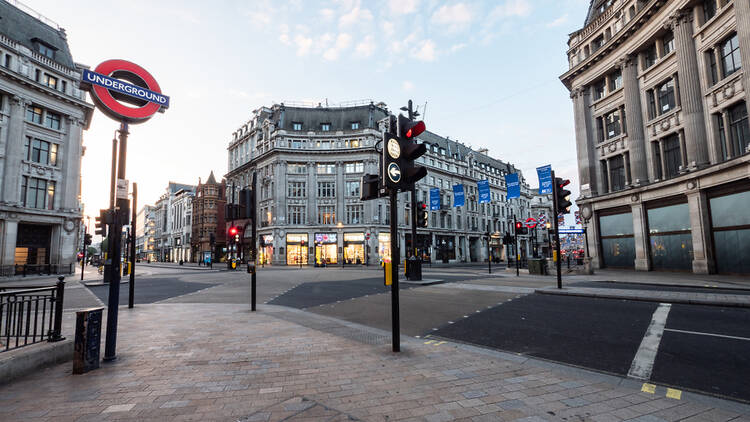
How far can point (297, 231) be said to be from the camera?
173 ft

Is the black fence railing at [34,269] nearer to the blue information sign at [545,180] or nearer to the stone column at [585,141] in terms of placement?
the blue information sign at [545,180]

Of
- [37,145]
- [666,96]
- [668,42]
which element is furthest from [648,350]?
[37,145]

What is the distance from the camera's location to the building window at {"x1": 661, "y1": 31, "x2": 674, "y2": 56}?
2236 cm

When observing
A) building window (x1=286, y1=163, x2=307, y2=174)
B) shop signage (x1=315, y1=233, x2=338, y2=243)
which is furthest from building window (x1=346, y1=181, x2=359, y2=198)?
building window (x1=286, y1=163, x2=307, y2=174)

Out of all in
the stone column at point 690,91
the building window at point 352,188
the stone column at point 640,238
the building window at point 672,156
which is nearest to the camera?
the stone column at point 690,91

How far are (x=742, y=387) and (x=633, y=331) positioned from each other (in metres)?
3.06

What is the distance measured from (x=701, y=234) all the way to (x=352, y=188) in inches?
1629

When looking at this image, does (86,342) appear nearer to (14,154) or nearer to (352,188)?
(14,154)

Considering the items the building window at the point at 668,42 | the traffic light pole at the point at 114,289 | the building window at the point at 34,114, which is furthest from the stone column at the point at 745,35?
the building window at the point at 34,114

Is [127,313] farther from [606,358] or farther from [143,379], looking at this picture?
[606,358]

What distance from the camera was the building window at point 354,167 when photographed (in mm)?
54562

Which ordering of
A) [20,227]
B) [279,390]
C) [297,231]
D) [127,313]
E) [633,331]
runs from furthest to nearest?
[297,231], [20,227], [127,313], [633,331], [279,390]

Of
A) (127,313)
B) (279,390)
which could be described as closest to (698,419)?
(279,390)

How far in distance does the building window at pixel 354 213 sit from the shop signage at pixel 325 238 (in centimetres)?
328
